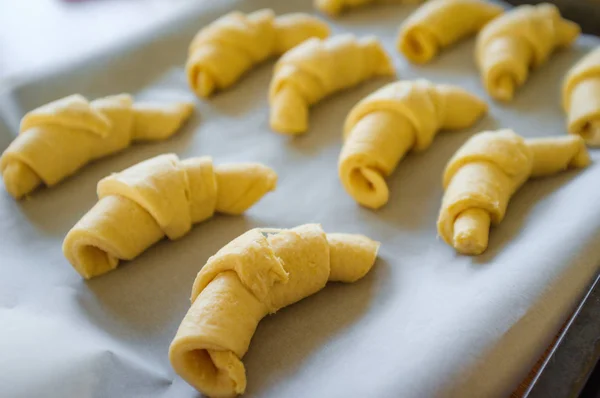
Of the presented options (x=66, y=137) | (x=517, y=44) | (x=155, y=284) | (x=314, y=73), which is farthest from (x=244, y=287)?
(x=517, y=44)

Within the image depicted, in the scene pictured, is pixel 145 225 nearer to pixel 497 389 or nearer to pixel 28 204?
pixel 28 204

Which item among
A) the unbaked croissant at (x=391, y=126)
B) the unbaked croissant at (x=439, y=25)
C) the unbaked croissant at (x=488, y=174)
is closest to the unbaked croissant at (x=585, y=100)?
the unbaked croissant at (x=488, y=174)

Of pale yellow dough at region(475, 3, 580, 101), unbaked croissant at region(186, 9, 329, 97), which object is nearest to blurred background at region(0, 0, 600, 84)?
pale yellow dough at region(475, 3, 580, 101)

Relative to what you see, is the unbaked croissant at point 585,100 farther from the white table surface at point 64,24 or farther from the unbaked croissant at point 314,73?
the white table surface at point 64,24

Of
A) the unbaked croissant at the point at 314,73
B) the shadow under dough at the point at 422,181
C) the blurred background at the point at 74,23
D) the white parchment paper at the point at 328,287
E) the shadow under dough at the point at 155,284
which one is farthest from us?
the blurred background at the point at 74,23

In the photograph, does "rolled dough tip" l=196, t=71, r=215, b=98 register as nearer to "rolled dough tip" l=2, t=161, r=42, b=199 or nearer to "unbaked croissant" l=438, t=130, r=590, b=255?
"rolled dough tip" l=2, t=161, r=42, b=199
